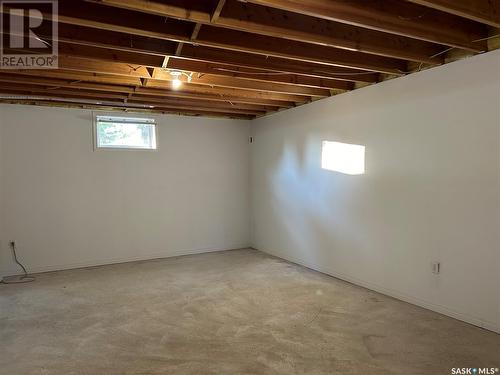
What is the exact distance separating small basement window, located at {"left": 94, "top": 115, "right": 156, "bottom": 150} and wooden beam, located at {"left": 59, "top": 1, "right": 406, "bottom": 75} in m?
3.17

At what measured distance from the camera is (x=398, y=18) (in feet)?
8.55

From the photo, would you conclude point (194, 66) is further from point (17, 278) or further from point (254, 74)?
point (17, 278)

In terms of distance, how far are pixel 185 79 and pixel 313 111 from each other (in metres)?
1.94

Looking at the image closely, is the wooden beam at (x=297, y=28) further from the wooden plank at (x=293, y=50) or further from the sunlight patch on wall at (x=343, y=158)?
the sunlight patch on wall at (x=343, y=158)

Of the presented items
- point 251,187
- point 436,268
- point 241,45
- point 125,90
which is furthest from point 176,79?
point 436,268

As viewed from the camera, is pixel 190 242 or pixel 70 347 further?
pixel 190 242

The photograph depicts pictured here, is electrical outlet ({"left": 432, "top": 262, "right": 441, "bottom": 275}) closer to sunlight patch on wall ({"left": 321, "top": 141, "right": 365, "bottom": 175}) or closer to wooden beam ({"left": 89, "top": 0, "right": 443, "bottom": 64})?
sunlight patch on wall ({"left": 321, "top": 141, "right": 365, "bottom": 175})

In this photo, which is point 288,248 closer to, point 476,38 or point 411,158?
point 411,158

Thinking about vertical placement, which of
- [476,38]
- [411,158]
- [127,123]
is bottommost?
[411,158]

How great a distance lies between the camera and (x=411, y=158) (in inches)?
144

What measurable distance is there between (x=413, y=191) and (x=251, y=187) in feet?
11.0

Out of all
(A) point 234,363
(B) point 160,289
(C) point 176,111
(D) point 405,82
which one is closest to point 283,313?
(A) point 234,363

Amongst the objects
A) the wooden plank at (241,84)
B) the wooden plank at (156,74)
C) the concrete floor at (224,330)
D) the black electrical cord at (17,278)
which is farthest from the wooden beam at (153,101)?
the concrete floor at (224,330)

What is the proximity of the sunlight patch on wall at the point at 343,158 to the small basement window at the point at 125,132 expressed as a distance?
111 inches
